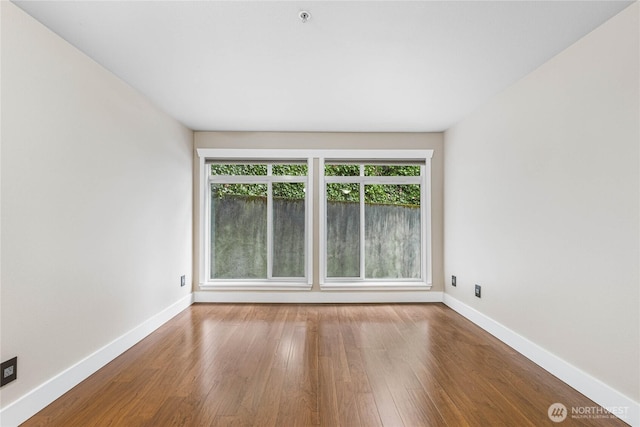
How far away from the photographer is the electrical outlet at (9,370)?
1.73 metres

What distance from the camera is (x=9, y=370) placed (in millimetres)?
1767

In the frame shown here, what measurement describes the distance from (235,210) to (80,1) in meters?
2.95

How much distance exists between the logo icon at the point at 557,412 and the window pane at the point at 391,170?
10.2ft

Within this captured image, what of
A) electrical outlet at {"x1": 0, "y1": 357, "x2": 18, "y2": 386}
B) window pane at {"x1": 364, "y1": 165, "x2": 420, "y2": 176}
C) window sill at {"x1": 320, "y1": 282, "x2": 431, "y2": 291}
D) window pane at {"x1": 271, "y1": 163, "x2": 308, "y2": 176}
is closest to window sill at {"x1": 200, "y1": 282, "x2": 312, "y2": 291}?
window sill at {"x1": 320, "y1": 282, "x2": 431, "y2": 291}

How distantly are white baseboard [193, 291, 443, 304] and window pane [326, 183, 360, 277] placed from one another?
0.99ft

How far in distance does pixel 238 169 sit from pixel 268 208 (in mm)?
683

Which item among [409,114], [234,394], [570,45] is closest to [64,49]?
[234,394]

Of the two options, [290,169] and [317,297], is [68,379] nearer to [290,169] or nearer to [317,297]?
[317,297]

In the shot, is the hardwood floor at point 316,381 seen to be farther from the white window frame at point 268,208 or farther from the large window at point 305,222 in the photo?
the large window at point 305,222

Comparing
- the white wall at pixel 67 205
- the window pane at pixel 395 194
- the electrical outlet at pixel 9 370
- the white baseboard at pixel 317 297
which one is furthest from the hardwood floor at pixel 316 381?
the window pane at pixel 395 194

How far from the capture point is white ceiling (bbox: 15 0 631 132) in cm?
188

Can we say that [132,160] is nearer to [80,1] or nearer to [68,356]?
[80,1]

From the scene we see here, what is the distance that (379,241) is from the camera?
15.0 ft

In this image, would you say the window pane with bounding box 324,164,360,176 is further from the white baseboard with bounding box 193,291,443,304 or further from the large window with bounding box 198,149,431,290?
the white baseboard with bounding box 193,291,443,304
